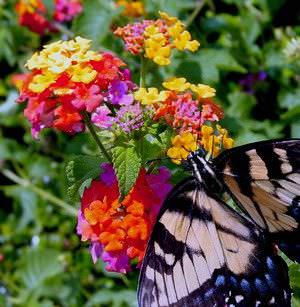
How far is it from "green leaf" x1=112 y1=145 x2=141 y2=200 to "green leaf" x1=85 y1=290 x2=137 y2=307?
1.00 metres

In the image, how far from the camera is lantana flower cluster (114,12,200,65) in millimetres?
1737

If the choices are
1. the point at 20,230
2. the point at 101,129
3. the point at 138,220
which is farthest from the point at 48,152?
the point at 138,220

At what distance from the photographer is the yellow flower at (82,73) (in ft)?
4.91

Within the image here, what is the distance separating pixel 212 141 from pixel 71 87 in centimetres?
36

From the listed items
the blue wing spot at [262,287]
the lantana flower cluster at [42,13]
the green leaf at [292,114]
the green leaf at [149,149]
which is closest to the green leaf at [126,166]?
the green leaf at [149,149]

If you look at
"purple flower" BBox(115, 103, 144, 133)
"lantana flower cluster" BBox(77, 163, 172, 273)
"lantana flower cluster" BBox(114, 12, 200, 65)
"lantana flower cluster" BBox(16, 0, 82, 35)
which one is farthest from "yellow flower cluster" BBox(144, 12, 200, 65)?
"lantana flower cluster" BBox(16, 0, 82, 35)

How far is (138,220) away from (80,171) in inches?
7.8

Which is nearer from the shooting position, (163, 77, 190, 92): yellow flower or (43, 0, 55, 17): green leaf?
(163, 77, 190, 92): yellow flower

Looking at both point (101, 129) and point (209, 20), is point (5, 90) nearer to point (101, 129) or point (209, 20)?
point (209, 20)

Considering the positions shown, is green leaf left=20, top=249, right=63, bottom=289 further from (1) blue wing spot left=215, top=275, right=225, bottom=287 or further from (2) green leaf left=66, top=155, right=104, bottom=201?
(1) blue wing spot left=215, top=275, right=225, bottom=287

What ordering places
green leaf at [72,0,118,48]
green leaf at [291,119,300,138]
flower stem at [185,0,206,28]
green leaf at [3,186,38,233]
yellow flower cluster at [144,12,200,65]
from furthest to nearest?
green leaf at [3,186,38,233]
flower stem at [185,0,206,28]
green leaf at [72,0,118,48]
green leaf at [291,119,300,138]
yellow flower cluster at [144,12,200,65]

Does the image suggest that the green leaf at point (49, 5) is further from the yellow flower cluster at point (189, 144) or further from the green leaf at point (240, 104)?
the yellow flower cluster at point (189, 144)

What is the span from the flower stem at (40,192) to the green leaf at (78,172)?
3.93 feet

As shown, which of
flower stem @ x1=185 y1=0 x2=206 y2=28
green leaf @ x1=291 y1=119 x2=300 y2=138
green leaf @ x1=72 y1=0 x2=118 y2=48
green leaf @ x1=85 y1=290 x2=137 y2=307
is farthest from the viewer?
flower stem @ x1=185 y1=0 x2=206 y2=28
